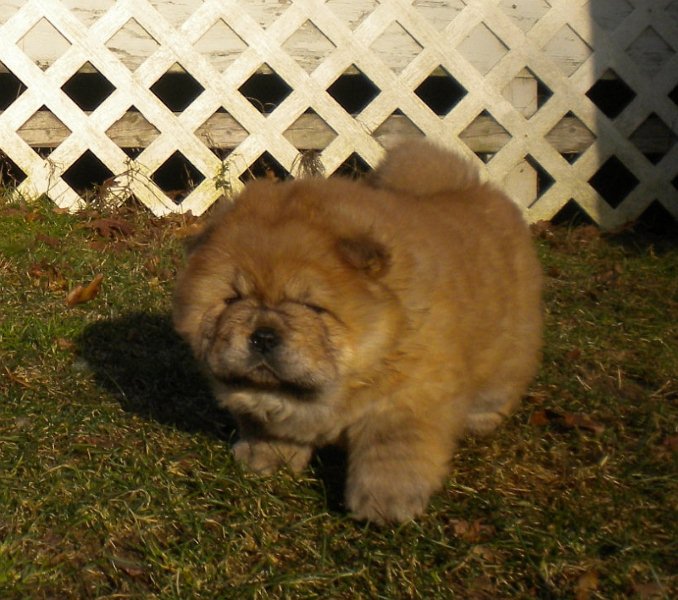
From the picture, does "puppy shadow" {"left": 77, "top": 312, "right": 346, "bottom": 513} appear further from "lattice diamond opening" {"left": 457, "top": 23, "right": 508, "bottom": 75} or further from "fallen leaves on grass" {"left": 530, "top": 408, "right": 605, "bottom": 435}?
"lattice diamond opening" {"left": 457, "top": 23, "right": 508, "bottom": 75}

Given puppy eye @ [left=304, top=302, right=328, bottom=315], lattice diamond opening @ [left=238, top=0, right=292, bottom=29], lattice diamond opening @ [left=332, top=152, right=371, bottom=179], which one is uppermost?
puppy eye @ [left=304, top=302, right=328, bottom=315]

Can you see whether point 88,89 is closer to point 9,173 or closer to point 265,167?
point 9,173

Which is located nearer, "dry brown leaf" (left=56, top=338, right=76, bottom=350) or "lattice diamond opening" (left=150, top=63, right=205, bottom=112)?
"dry brown leaf" (left=56, top=338, right=76, bottom=350)

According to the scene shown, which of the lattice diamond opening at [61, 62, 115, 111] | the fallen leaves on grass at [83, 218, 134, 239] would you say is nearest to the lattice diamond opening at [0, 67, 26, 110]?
the lattice diamond opening at [61, 62, 115, 111]

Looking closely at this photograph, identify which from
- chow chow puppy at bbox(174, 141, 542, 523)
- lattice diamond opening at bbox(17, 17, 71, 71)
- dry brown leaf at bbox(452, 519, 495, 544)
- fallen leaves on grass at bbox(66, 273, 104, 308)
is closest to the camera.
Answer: chow chow puppy at bbox(174, 141, 542, 523)

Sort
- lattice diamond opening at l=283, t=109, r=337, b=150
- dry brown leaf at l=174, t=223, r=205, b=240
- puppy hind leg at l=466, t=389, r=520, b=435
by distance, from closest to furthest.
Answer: puppy hind leg at l=466, t=389, r=520, b=435
dry brown leaf at l=174, t=223, r=205, b=240
lattice diamond opening at l=283, t=109, r=337, b=150

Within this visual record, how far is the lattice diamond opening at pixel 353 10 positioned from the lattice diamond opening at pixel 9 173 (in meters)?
1.65

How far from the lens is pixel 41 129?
4.75 meters

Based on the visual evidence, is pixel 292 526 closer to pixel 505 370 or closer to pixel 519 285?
pixel 505 370

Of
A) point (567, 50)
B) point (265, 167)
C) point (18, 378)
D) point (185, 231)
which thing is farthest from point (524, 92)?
point (18, 378)

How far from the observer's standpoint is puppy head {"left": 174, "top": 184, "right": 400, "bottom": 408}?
2217mm

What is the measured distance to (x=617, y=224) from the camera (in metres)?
5.12

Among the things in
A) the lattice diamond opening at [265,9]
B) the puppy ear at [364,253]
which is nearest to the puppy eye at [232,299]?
the puppy ear at [364,253]

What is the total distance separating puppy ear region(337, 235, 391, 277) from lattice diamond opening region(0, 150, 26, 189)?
2.93m
